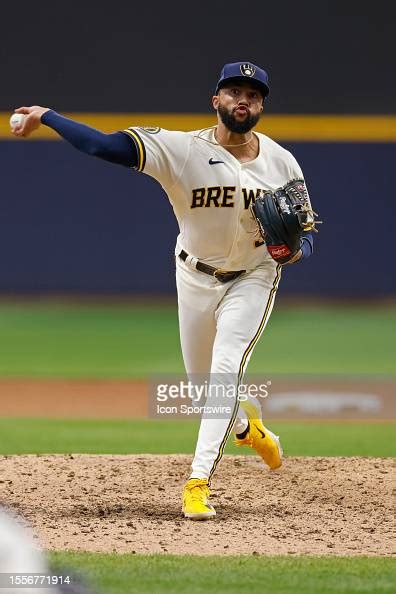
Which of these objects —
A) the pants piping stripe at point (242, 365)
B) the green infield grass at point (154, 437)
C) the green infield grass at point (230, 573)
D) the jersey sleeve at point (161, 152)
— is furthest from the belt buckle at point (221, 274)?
the green infield grass at point (154, 437)

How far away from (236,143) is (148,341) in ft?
20.2

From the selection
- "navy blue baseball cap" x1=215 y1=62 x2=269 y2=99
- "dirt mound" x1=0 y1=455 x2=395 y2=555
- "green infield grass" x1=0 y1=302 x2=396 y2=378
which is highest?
"navy blue baseball cap" x1=215 y1=62 x2=269 y2=99

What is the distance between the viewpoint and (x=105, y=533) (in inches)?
163

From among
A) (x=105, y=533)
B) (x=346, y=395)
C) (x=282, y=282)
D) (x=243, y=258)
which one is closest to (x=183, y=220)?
(x=243, y=258)

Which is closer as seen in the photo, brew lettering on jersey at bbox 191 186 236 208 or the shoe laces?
the shoe laces

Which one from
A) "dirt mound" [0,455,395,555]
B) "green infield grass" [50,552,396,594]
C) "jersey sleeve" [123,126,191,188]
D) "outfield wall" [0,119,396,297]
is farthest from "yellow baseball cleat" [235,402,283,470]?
"outfield wall" [0,119,396,297]

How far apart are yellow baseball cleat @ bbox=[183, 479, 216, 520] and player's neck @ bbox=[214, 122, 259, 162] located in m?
1.44

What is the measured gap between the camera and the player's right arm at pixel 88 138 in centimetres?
438

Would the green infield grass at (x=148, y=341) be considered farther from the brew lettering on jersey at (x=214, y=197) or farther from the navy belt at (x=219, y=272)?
the brew lettering on jersey at (x=214, y=197)

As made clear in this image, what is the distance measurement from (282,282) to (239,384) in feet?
28.0

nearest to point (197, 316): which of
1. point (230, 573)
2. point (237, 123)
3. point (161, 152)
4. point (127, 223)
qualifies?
point (161, 152)

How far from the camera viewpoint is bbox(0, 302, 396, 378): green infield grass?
30.7 ft

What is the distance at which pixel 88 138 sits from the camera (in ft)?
14.3

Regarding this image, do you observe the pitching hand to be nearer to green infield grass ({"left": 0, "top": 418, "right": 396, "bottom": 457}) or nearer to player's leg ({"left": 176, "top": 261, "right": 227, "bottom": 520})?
player's leg ({"left": 176, "top": 261, "right": 227, "bottom": 520})
